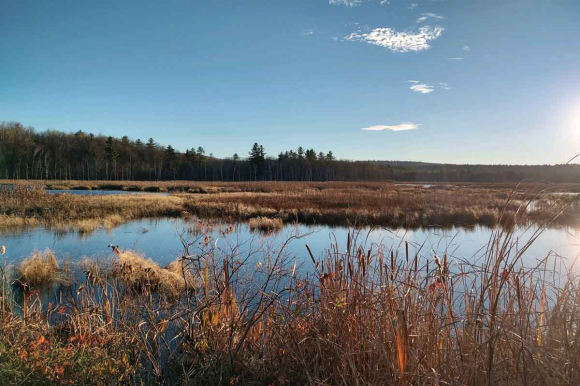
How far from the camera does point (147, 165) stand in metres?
81.4

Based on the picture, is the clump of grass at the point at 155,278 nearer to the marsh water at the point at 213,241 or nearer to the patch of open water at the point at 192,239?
the marsh water at the point at 213,241

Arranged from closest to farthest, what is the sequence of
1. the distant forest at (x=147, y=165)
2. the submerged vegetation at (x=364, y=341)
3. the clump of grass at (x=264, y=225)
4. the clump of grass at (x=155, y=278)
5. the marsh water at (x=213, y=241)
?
the submerged vegetation at (x=364, y=341) → the clump of grass at (x=155, y=278) → the marsh water at (x=213, y=241) → the clump of grass at (x=264, y=225) → the distant forest at (x=147, y=165)

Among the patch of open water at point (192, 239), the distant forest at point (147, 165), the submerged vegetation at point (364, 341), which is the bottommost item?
the patch of open water at point (192, 239)

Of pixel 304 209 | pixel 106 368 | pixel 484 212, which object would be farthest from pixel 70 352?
pixel 484 212

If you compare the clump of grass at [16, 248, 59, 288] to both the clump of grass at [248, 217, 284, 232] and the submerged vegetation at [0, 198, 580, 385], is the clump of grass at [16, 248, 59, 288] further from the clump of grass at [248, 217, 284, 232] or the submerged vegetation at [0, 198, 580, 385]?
the clump of grass at [248, 217, 284, 232]

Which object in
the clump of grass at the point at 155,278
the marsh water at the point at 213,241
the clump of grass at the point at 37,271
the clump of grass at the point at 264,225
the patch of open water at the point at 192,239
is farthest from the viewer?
the clump of grass at the point at 264,225

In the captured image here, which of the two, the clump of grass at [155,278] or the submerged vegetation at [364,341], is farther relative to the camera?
the clump of grass at [155,278]

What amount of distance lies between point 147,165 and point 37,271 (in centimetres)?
8011

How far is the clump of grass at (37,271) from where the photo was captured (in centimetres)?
749

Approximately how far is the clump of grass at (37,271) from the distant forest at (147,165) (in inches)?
2655

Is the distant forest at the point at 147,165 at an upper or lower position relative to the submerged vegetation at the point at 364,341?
upper

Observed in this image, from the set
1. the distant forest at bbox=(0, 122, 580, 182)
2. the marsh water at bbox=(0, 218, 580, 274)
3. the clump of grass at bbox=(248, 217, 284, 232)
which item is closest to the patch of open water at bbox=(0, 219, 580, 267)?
the marsh water at bbox=(0, 218, 580, 274)

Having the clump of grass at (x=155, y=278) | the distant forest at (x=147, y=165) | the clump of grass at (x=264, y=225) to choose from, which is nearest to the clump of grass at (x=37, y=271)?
the clump of grass at (x=155, y=278)

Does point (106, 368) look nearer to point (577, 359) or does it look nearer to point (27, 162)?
point (577, 359)
